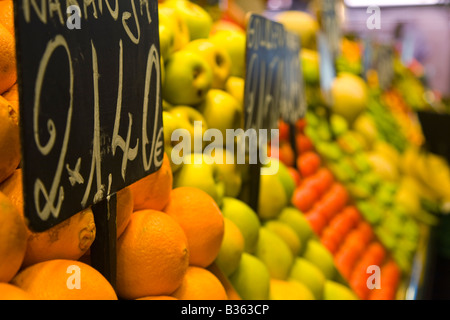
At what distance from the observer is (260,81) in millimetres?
1351

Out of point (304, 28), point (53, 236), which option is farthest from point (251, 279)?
point (304, 28)

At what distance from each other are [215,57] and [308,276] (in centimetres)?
69

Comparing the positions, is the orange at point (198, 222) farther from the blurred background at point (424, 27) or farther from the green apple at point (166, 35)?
the blurred background at point (424, 27)

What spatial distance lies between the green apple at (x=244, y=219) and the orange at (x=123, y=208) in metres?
0.41

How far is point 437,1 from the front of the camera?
9.45 meters

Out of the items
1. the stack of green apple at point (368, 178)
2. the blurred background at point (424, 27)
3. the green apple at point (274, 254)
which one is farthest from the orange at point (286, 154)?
the blurred background at point (424, 27)

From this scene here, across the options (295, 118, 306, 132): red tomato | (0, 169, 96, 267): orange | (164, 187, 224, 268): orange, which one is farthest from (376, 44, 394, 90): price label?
(0, 169, 96, 267): orange

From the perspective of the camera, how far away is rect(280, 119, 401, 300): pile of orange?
1.84 m

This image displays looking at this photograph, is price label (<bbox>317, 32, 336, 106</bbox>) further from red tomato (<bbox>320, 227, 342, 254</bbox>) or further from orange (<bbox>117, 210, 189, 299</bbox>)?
orange (<bbox>117, 210, 189, 299</bbox>)

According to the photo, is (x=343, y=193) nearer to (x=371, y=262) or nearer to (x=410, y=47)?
(x=371, y=262)

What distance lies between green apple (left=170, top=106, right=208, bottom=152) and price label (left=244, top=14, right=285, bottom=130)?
4.8 inches
